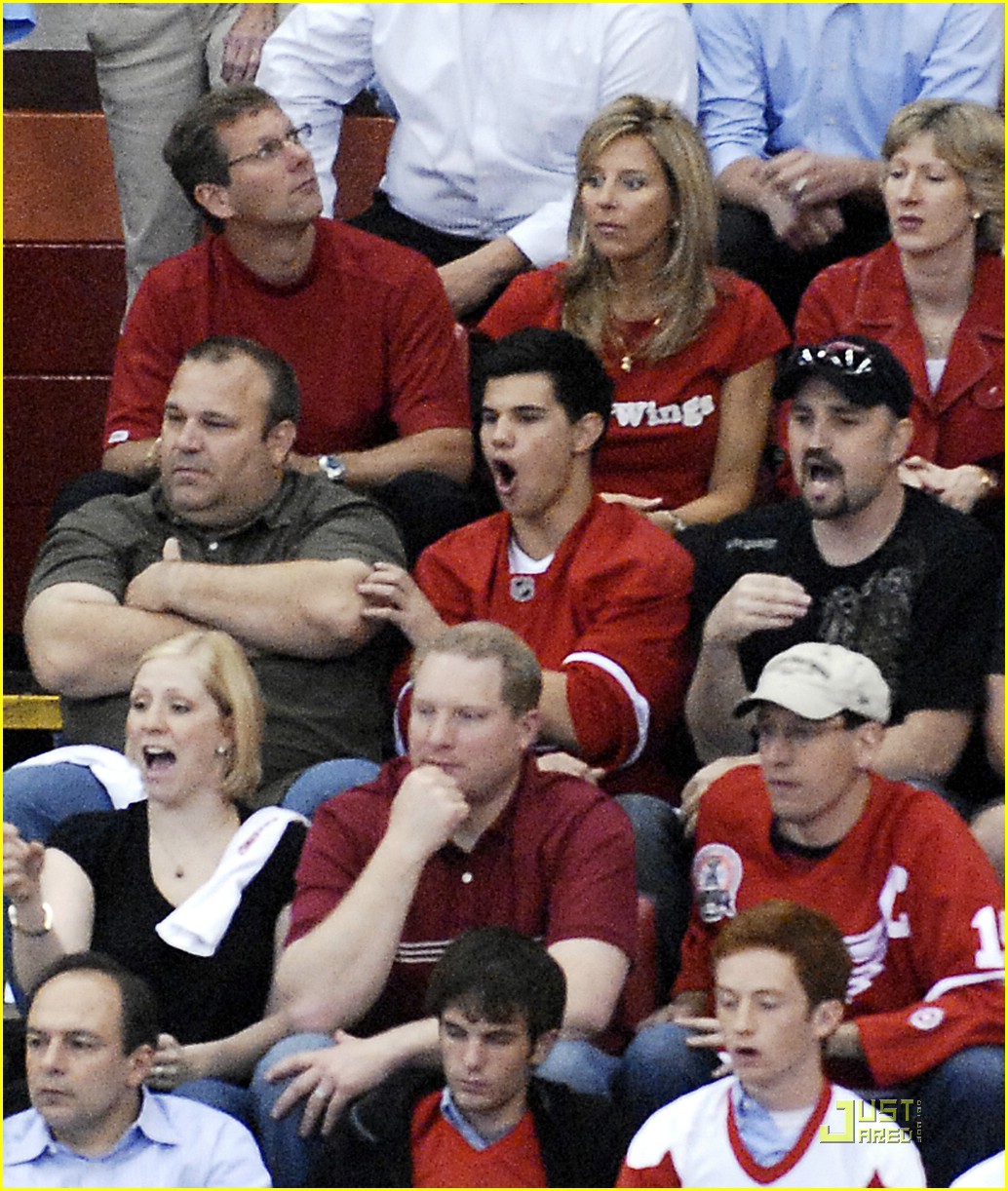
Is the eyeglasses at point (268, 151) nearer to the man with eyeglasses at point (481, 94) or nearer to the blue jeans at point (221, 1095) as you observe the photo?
the man with eyeglasses at point (481, 94)

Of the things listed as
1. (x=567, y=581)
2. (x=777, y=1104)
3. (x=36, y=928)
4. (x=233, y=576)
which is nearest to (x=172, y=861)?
(x=36, y=928)

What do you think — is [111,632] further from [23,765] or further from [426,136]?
[426,136]

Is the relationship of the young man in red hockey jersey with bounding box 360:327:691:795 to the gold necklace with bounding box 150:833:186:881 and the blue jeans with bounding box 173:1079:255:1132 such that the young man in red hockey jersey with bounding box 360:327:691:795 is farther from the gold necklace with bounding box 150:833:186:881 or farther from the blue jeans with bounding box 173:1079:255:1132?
the blue jeans with bounding box 173:1079:255:1132

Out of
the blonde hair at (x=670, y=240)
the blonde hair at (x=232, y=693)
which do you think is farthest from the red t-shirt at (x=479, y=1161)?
the blonde hair at (x=670, y=240)

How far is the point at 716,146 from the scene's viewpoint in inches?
192

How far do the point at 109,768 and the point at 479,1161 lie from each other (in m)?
0.97

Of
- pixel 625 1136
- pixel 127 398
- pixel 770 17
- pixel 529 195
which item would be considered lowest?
pixel 625 1136

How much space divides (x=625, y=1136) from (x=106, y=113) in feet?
9.41

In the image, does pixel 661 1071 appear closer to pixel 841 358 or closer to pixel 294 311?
pixel 841 358

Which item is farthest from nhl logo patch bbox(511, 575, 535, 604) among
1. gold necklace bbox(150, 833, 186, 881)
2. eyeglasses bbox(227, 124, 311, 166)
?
eyeglasses bbox(227, 124, 311, 166)

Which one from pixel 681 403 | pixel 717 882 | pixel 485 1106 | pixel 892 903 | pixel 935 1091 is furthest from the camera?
pixel 681 403

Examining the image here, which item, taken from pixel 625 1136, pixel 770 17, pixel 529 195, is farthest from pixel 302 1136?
pixel 770 17

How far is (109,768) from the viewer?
3648mm

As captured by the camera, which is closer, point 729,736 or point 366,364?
point 729,736
